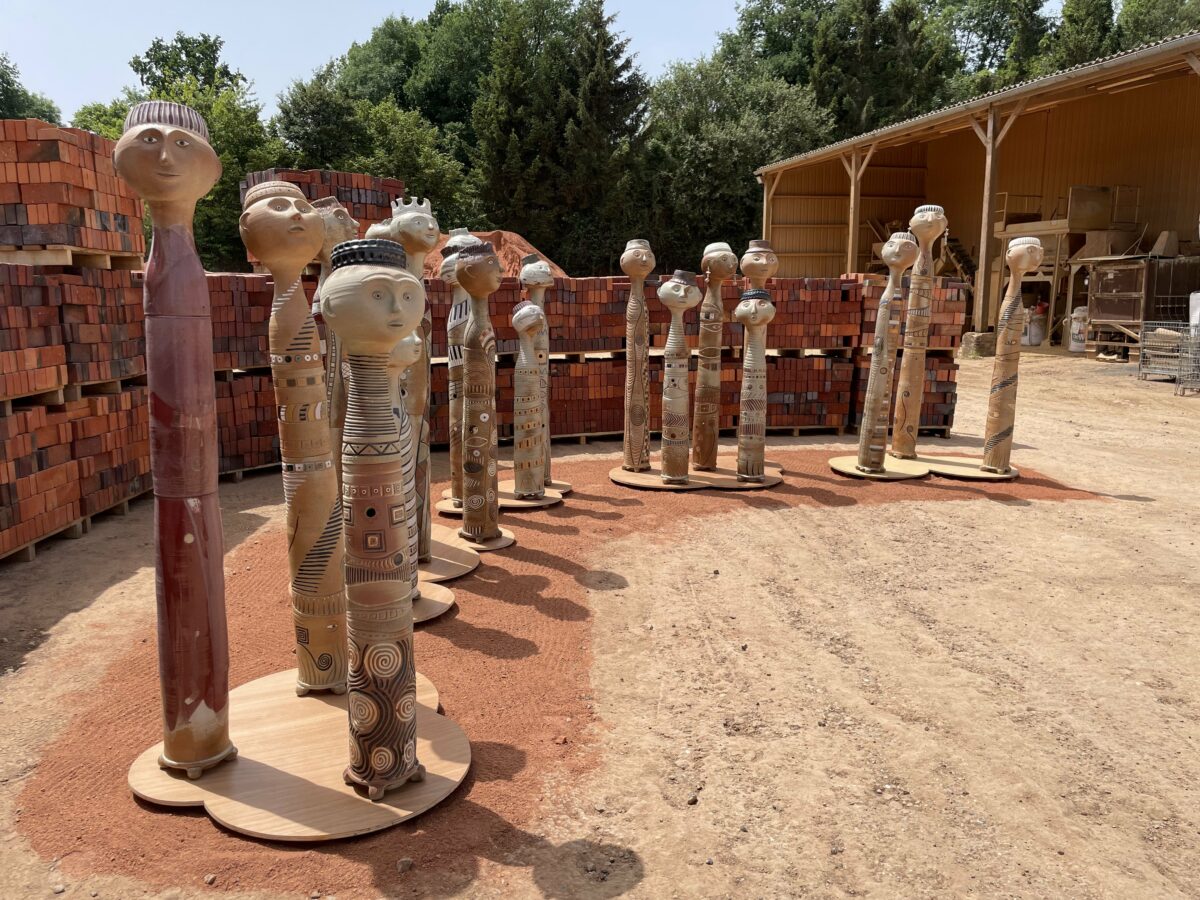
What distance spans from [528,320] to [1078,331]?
1818cm

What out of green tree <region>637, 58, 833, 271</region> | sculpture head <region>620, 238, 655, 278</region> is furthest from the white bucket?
sculpture head <region>620, 238, 655, 278</region>

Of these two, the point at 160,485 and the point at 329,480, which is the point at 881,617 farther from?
the point at 160,485

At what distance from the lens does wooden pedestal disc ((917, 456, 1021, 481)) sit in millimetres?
8531

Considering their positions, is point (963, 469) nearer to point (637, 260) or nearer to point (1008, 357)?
point (1008, 357)

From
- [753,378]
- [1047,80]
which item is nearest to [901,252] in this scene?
[753,378]

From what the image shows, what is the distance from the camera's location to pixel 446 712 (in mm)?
3984

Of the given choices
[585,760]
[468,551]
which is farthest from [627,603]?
[585,760]

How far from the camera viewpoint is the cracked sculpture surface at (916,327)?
28.2 feet

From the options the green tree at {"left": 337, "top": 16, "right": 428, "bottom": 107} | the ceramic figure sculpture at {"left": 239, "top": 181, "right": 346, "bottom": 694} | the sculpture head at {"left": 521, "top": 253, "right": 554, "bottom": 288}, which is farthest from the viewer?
the green tree at {"left": 337, "top": 16, "right": 428, "bottom": 107}

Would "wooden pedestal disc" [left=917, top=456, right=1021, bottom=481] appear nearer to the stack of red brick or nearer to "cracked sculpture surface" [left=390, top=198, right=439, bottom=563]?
"cracked sculpture surface" [left=390, top=198, right=439, bottom=563]

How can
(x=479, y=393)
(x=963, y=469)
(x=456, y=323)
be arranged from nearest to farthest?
(x=479, y=393) < (x=456, y=323) < (x=963, y=469)

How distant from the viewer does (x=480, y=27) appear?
38219mm

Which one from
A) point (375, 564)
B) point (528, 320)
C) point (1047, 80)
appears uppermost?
point (1047, 80)

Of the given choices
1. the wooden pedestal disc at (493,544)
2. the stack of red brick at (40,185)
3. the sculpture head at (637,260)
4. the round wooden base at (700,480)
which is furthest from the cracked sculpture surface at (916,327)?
the stack of red brick at (40,185)
